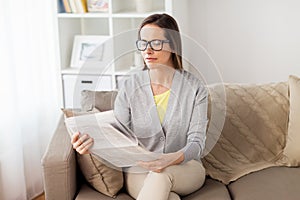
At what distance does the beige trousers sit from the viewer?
7.14ft

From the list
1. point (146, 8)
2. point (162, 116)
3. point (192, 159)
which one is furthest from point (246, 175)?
point (146, 8)

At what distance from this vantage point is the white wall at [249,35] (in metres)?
3.37

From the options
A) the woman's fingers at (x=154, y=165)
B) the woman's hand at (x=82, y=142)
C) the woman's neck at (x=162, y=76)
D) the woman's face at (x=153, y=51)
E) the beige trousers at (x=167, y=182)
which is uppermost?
the woman's face at (x=153, y=51)

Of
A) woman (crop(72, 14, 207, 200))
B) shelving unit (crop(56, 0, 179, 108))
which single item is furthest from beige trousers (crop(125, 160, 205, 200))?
shelving unit (crop(56, 0, 179, 108))

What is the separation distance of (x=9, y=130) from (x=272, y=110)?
140 centimetres

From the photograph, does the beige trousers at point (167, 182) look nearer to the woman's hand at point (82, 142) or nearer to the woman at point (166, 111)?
the woman at point (166, 111)

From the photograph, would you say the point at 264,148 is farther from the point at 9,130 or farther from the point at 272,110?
the point at 9,130

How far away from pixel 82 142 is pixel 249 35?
1613 mm

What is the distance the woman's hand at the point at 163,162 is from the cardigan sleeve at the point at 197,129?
0.10 ft

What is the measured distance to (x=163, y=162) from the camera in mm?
2258

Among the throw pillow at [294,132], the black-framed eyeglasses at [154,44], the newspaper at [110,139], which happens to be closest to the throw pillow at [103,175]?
the newspaper at [110,139]

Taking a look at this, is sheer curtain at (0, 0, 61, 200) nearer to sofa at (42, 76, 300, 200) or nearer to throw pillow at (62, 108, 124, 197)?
sofa at (42, 76, 300, 200)

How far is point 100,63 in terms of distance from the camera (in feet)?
8.07

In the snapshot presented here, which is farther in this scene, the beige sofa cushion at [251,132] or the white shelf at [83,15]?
the white shelf at [83,15]
